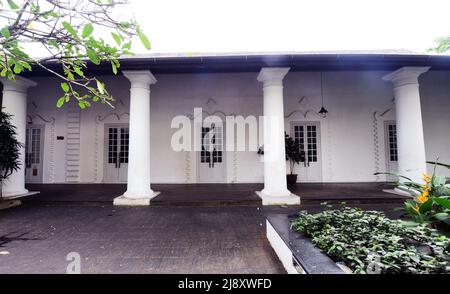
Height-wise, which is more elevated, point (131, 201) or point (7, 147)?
point (7, 147)

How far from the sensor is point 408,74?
20.5ft

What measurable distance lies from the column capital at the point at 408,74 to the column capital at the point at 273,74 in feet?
10.4

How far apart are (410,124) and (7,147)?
10720 millimetres

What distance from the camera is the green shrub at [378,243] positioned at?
1.76 m

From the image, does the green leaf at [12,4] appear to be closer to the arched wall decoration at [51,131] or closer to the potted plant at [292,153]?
the potted plant at [292,153]

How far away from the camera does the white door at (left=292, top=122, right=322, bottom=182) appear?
935 centimetres

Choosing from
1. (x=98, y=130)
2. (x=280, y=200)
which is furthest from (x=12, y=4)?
(x=98, y=130)

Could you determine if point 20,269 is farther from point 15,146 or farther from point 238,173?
point 238,173

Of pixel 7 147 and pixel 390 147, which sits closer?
pixel 7 147

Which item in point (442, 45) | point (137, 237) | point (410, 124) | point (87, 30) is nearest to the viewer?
point (87, 30)

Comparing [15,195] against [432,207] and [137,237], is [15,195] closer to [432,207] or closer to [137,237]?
[137,237]

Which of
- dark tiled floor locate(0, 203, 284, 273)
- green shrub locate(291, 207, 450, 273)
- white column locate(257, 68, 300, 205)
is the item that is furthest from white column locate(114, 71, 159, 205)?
green shrub locate(291, 207, 450, 273)
